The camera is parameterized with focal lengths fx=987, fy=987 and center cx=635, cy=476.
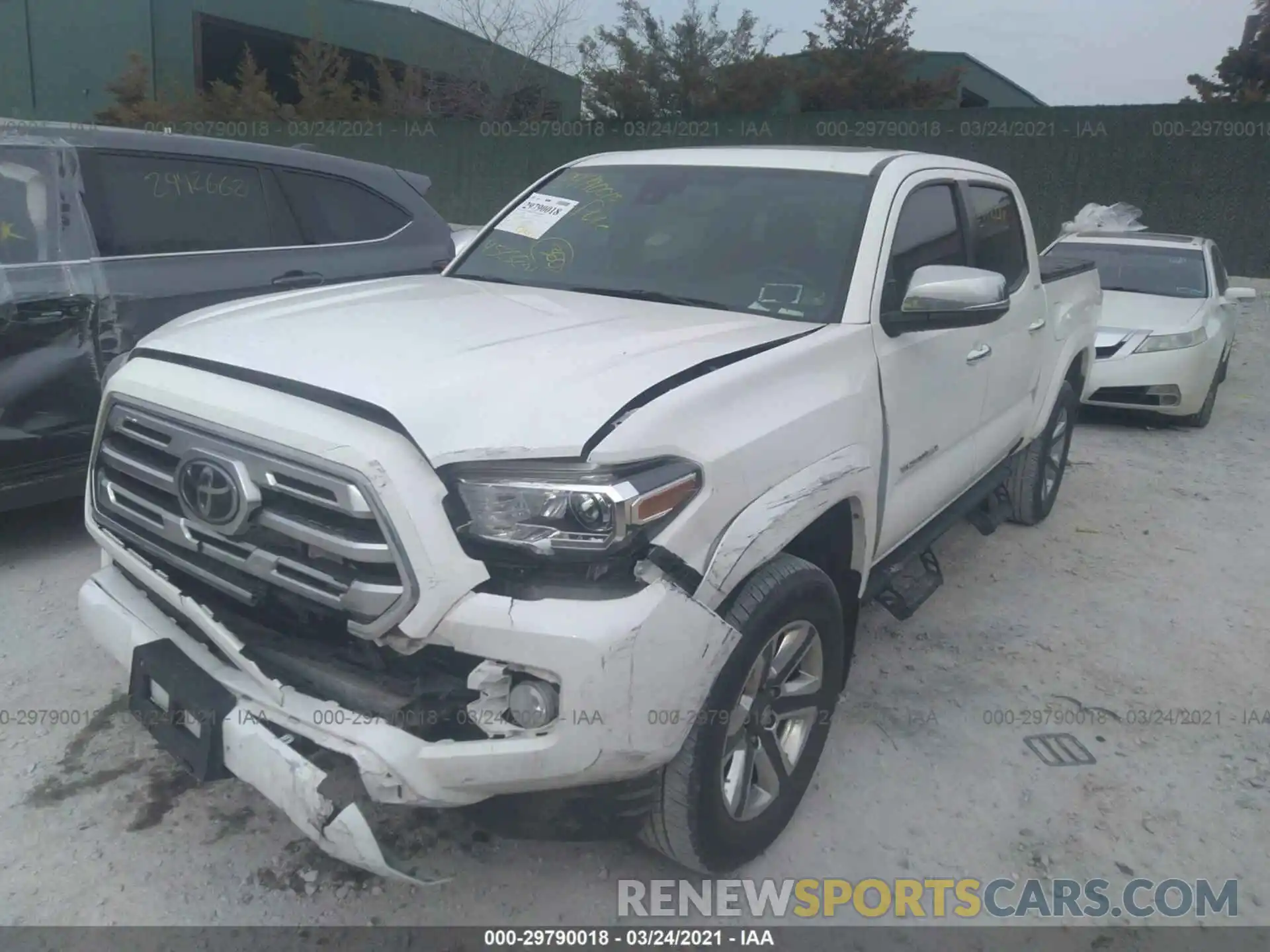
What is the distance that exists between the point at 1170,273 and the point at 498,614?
8.81 meters

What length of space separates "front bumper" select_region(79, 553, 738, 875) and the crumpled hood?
354 mm

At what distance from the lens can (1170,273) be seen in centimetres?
887

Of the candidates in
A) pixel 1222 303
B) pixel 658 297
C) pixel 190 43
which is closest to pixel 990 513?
pixel 658 297

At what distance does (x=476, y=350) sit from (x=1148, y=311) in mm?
7555

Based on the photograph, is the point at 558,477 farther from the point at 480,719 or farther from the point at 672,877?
the point at 672,877

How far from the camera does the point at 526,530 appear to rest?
6.72 feet

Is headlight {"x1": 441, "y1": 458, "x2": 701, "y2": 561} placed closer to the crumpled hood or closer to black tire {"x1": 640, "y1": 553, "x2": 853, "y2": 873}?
the crumpled hood

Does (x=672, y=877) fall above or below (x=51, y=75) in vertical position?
below

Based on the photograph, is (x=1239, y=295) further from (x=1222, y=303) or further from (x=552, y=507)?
(x=552, y=507)

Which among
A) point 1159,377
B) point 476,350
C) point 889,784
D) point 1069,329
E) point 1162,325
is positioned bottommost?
point 889,784

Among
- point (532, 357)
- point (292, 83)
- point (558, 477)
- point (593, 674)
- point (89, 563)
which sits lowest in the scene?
point (89, 563)

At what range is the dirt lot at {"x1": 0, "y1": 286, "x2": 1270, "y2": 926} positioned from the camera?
2543 mm

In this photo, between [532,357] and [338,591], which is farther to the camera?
[532,357]

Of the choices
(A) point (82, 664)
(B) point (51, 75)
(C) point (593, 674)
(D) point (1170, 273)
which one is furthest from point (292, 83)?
(C) point (593, 674)
